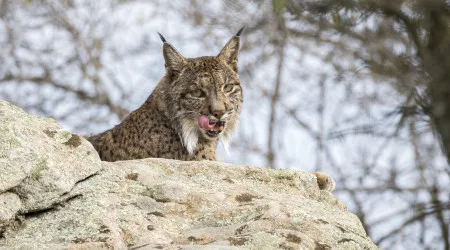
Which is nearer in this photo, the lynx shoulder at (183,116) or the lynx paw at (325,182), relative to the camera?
the lynx paw at (325,182)

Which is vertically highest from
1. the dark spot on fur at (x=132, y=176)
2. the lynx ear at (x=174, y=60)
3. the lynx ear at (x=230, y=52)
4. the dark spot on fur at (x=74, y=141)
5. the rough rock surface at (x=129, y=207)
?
the lynx ear at (x=230, y=52)

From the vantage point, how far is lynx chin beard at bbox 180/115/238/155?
884 cm

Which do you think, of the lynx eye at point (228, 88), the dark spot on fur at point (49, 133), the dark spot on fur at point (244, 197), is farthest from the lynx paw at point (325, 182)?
the lynx eye at point (228, 88)

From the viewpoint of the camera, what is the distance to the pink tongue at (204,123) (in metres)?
8.94

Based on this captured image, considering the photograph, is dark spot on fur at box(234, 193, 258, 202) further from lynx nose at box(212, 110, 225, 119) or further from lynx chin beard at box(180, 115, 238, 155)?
lynx nose at box(212, 110, 225, 119)

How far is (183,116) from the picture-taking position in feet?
29.6

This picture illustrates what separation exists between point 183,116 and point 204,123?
0.74ft

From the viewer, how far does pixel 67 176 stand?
18.9ft

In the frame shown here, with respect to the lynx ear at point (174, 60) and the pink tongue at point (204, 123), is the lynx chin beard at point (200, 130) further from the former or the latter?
the lynx ear at point (174, 60)

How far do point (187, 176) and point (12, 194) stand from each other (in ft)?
4.44

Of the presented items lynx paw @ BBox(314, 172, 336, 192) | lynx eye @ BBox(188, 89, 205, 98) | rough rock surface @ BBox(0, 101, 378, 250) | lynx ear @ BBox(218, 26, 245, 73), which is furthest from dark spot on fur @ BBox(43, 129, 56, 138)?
lynx ear @ BBox(218, 26, 245, 73)

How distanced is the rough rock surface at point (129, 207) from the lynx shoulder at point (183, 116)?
239 centimetres

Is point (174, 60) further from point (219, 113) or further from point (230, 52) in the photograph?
point (219, 113)

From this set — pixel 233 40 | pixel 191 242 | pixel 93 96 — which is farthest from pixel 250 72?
pixel 191 242
